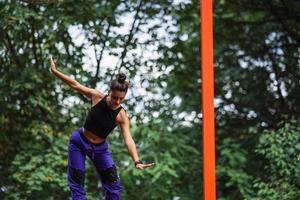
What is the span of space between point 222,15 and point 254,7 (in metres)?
0.70

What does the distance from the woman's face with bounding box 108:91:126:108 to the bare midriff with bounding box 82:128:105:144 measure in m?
0.29

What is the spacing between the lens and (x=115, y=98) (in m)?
4.98

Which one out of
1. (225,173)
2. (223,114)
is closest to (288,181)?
(225,173)

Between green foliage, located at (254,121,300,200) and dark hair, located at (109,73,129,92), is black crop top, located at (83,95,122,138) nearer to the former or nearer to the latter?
dark hair, located at (109,73,129,92)

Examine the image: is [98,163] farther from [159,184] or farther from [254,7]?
[254,7]

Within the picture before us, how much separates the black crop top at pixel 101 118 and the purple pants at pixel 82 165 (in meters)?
0.14

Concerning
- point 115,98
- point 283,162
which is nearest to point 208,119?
point 115,98

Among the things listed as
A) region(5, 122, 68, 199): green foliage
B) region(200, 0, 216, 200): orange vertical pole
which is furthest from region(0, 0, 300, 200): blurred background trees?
region(200, 0, 216, 200): orange vertical pole

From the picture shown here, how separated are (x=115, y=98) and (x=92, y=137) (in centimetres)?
40

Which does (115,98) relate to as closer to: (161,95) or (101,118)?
(101,118)

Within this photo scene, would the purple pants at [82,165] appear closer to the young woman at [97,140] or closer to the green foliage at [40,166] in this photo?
the young woman at [97,140]

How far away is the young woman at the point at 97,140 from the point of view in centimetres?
510

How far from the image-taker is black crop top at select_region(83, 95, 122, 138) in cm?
509

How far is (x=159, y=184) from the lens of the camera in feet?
33.4
